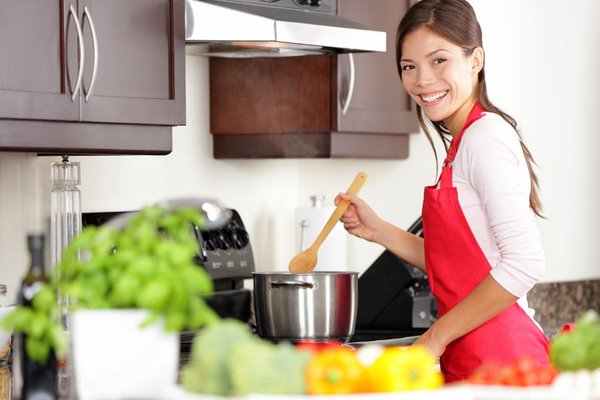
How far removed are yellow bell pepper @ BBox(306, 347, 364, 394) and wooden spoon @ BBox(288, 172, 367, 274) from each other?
1428mm

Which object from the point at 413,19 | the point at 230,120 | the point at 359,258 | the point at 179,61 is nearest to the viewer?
the point at 413,19

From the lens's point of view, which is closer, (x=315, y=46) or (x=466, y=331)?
(x=466, y=331)

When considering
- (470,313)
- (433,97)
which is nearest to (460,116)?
(433,97)

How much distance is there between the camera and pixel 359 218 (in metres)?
2.82

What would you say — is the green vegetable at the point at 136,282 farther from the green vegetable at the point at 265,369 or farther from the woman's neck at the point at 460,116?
the woman's neck at the point at 460,116

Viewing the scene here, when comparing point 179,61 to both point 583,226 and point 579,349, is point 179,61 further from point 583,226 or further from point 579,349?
point 583,226

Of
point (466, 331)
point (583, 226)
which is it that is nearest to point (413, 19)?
point (466, 331)

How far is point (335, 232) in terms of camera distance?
3525 millimetres

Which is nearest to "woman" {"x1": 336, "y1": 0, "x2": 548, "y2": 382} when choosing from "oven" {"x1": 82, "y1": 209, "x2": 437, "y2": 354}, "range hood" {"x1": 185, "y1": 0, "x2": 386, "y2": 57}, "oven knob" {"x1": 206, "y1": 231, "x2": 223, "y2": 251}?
"range hood" {"x1": 185, "y1": 0, "x2": 386, "y2": 57}

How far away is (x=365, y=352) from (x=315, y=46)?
169cm

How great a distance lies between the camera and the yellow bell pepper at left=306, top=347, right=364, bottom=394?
1317mm

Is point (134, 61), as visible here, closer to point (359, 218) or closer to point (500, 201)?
point (359, 218)

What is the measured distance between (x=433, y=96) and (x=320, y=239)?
523 mm

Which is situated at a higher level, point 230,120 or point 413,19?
point 413,19
